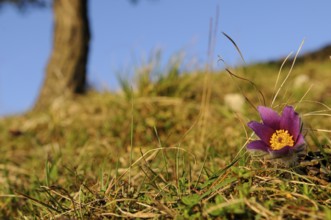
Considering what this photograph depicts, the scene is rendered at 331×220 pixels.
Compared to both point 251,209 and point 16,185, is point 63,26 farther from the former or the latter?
point 251,209

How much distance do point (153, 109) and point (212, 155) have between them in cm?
165

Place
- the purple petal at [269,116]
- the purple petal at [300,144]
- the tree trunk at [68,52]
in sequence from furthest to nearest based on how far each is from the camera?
the tree trunk at [68,52] < the purple petal at [269,116] < the purple petal at [300,144]

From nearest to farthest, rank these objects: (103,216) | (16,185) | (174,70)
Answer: (103,216) → (16,185) → (174,70)

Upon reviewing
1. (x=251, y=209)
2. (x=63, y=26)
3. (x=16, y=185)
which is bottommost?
(x=16, y=185)

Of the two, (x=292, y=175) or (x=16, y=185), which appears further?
(x=16, y=185)

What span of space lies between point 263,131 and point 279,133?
46 mm

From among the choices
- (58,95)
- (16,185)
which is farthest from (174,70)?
(58,95)

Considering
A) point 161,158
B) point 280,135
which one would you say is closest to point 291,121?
point 280,135

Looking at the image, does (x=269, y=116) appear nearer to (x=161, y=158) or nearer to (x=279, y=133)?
(x=279, y=133)

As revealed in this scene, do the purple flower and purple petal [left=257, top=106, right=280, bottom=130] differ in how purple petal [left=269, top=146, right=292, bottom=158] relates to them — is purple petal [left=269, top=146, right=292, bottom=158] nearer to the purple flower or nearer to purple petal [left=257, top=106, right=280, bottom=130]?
the purple flower

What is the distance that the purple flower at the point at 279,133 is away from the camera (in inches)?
52.7

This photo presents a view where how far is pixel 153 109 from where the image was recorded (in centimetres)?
374

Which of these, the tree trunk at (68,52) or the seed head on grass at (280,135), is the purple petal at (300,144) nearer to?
the seed head on grass at (280,135)

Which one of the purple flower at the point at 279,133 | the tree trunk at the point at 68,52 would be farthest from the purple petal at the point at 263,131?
the tree trunk at the point at 68,52
